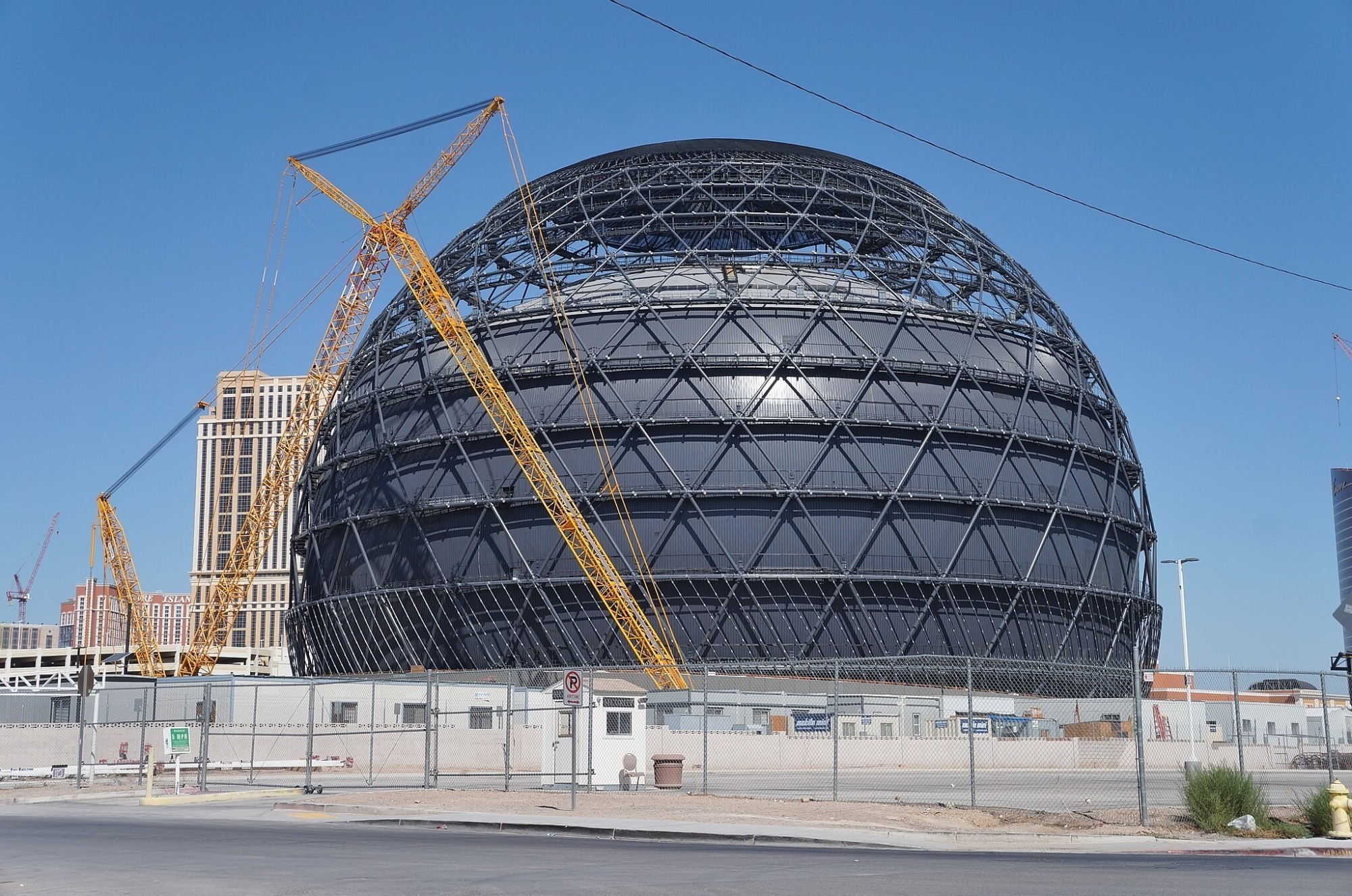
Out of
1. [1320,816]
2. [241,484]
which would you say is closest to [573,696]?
[1320,816]

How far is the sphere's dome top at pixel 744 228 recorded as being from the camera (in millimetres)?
54312

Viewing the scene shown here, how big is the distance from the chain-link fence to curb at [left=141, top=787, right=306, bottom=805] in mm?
770

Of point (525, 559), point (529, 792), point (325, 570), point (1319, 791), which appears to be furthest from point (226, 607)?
point (1319, 791)

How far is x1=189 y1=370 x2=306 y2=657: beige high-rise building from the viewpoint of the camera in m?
168

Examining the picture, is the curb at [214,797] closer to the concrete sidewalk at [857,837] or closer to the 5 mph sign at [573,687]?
the concrete sidewalk at [857,837]

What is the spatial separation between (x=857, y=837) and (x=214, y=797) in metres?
13.4

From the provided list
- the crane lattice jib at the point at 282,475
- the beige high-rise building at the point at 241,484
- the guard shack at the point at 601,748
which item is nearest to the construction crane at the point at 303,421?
the crane lattice jib at the point at 282,475

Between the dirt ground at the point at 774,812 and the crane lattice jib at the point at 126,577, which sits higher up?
the crane lattice jib at the point at 126,577

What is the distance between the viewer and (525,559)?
4969 centimetres

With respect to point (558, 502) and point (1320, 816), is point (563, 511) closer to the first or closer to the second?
point (558, 502)

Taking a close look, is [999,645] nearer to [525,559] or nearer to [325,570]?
[525,559]

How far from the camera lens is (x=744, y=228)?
53.8 metres

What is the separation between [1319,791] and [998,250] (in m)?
43.9

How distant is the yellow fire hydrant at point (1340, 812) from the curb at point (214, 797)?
17.8 m
